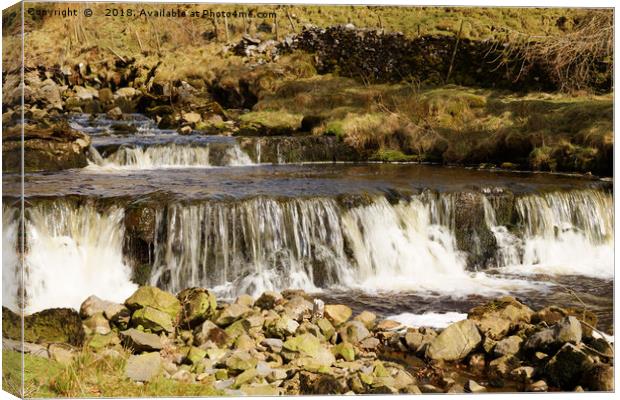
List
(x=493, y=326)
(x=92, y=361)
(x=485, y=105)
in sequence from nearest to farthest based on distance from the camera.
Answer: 1. (x=92, y=361)
2. (x=493, y=326)
3. (x=485, y=105)

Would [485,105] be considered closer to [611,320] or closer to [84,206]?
[611,320]

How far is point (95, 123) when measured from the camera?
27.9 feet

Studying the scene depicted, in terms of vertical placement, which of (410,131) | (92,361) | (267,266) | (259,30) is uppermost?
(259,30)

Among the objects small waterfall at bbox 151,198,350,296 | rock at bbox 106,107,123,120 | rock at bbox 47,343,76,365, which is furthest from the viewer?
rock at bbox 106,107,123,120

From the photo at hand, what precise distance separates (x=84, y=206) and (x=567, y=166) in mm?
5390

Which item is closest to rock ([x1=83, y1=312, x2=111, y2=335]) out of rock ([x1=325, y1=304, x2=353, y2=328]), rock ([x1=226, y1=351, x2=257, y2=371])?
rock ([x1=226, y1=351, x2=257, y2=371])

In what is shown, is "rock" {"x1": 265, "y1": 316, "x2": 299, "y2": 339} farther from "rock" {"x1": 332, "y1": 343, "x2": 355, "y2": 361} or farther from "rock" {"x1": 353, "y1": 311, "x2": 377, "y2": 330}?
"rock" {"x1": 353, "y1": 311, "x2": 377, "y2": 330}

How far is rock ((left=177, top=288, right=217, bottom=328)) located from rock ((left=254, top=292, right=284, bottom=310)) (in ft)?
1.32

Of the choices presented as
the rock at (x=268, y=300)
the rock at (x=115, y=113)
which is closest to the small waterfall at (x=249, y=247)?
the rock at (x=268, y=300)

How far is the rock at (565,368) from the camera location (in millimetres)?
7227

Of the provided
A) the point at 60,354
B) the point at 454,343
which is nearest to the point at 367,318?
the point at 454,343

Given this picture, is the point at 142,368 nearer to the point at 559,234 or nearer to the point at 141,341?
the point at 141,341

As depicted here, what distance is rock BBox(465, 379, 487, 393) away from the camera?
7215 mm

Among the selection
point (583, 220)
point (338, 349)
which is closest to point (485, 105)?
point (583, 220)
